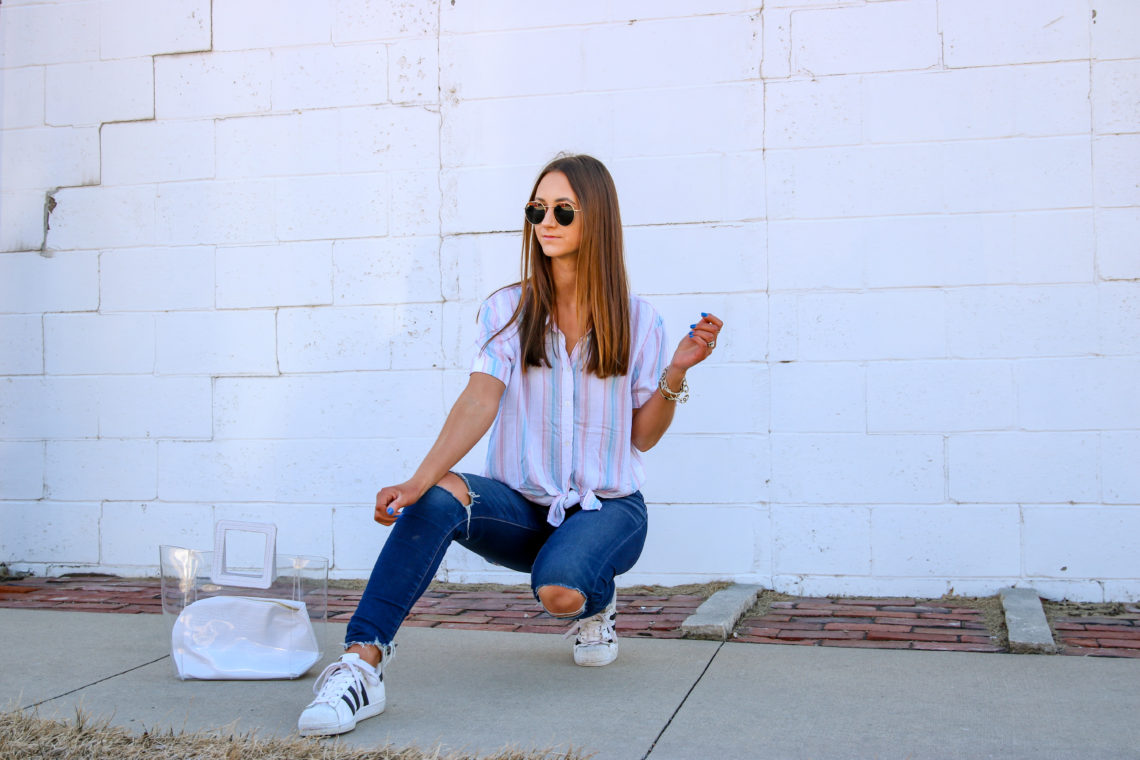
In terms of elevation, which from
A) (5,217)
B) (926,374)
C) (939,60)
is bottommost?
(926,374)

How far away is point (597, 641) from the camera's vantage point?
3.11m

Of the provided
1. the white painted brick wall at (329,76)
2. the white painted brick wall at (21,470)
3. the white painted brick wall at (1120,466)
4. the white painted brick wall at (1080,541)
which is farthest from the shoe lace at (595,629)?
the white painted brick wall at (21,470)

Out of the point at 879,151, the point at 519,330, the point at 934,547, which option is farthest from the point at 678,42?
the point at 934,547

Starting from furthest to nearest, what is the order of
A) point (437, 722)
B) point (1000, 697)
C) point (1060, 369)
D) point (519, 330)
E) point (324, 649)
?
1. point (1060, 369)
2. point (324, 649)
3. point (519, 330)
4. point (1000, 697)
5. point (437, 722)

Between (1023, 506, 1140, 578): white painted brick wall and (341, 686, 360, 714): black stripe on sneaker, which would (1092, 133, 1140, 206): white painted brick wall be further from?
(341, 686, 360, 714): black stripe on sneaker

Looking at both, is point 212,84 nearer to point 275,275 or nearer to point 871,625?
point 275,275

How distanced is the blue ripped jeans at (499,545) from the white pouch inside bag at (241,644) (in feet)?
0.98

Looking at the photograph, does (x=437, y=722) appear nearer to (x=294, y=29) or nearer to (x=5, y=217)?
(x=294, y=29)

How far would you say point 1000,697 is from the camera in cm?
277

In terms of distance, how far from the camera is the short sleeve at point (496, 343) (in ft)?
9.77

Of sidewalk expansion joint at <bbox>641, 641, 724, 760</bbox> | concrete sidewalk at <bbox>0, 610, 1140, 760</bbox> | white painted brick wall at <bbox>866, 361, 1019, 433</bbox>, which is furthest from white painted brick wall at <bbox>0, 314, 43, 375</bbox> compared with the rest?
white painted brick wall at <bbox>866, 361, 1019, 433</bbox>

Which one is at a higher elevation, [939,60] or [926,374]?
[939,60]

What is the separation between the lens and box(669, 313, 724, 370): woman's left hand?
2812mm

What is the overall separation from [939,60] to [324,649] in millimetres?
3052
